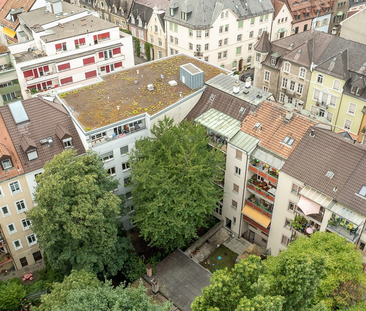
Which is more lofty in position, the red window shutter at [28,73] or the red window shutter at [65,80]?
the red window shutter at [28,73]

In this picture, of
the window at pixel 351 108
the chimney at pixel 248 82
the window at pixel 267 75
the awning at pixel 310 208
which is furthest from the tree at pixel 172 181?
the window at pixel 267 75

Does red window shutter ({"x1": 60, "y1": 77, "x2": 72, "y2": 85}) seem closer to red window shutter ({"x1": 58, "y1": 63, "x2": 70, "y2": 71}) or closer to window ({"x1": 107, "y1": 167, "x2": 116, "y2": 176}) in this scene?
red window shutter ({"x1": 58, "y1": 63, "x2": 70, "y2": 71})

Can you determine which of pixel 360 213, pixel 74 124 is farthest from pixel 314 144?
pixel 74 124

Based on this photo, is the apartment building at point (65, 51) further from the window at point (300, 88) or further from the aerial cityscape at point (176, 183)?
the window at point (300, 88)

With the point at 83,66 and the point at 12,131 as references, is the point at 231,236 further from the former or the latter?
the point at 83,66

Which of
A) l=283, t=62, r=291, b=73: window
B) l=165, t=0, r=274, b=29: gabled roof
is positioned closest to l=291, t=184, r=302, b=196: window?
l=283, t=62, r=291, b=73: window

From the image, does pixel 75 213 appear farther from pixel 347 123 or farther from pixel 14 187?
pixel 347 123

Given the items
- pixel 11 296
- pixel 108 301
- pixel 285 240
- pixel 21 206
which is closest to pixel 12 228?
pixel 21 206
